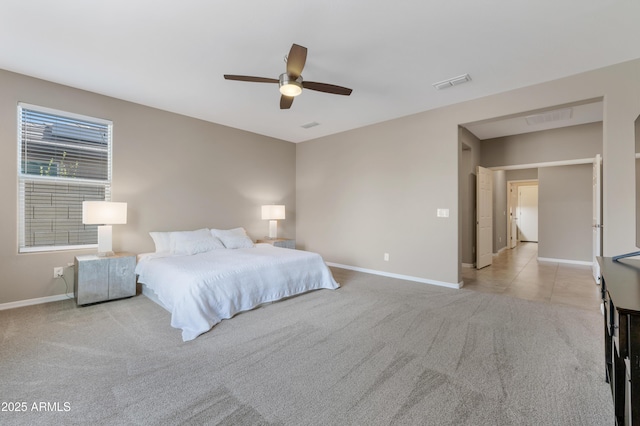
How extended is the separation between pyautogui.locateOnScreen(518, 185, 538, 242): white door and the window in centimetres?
1250

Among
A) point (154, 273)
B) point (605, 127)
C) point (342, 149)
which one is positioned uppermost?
point (342, 149)

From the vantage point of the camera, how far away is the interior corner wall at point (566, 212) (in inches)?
234

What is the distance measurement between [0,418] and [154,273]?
72.2 inches

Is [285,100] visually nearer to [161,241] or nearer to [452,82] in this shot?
[452,82]

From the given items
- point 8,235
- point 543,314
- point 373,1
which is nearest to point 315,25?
point 373,1

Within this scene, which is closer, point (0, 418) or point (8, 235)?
point (0, 418)

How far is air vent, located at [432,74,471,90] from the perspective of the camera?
327cm

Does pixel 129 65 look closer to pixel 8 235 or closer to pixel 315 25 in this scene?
pixel 315 25

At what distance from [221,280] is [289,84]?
83.0 inches

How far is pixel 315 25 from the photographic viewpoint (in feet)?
7.79

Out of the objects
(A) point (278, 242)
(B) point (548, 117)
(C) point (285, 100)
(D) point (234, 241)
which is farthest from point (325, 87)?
(B) point (548, 117)

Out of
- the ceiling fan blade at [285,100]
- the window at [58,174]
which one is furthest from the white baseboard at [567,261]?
the window at [58,174]

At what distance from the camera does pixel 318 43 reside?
2.63 metres

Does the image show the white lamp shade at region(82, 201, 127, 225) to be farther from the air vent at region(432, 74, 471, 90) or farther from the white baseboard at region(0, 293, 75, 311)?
the air vent at region(432, 74, 471, 90)
